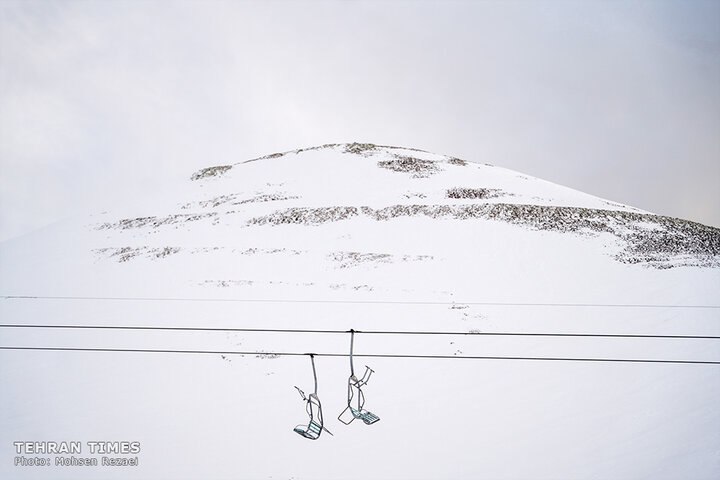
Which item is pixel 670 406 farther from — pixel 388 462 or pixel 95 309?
pixel 95 309

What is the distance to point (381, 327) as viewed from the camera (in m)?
20.2

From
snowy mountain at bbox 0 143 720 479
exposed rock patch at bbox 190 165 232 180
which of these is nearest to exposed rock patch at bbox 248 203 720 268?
snowy mountain at bbox 0 143 720 479

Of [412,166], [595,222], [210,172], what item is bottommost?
[595,222]

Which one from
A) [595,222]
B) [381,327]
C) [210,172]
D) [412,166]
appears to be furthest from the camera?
[210,172]

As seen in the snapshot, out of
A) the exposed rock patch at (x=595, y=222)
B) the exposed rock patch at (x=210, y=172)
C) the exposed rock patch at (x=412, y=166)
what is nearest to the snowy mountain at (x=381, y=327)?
the exposed rock patch at (x=595, y=222)

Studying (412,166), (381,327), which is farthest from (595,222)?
(381,327)

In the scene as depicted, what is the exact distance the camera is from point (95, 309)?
960 inches

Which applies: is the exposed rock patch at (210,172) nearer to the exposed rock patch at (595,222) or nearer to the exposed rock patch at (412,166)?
the exposed rock patch at (595,222)

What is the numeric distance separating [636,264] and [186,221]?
32.0 m

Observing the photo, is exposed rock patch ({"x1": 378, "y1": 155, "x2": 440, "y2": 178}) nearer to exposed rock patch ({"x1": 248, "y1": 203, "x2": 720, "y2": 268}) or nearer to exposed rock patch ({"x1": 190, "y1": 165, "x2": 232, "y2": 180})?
exposed rock patch ({"x1": 248, "y1": 203, "x2": 720, "y2": 268})

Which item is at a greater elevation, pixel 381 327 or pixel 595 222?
pixel 595 222

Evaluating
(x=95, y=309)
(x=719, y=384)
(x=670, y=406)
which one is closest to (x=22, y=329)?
(x=95, y=309)

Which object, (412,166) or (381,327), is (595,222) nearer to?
(412,166)

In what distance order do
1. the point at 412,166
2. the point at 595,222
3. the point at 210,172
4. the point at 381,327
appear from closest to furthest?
the point at 381,327
the point at 595,222
the point at 412,166
the point at 210,172
